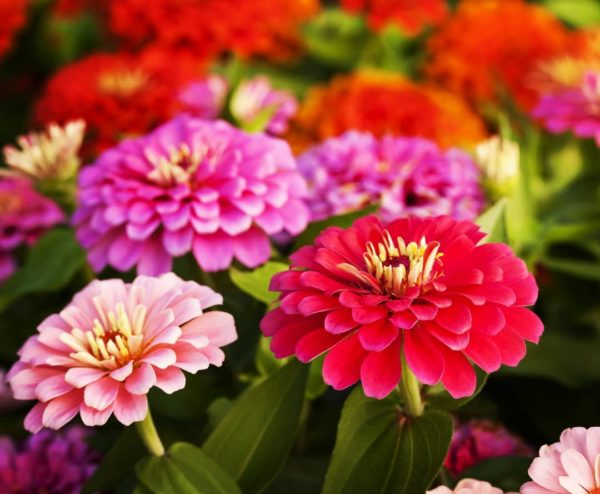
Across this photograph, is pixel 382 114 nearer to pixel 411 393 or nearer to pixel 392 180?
pixel 392 180

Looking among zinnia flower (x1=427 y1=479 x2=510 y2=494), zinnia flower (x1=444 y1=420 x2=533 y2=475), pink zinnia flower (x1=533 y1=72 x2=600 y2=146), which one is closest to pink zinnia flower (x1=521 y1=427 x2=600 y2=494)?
zinnia flower (x1=427 y1=479 x2=510 y2=494)

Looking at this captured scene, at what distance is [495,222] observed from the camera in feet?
1.97

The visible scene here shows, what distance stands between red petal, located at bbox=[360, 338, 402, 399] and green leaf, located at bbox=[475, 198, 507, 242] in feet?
0.61

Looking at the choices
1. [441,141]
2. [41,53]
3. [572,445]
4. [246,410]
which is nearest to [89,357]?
[246,410]

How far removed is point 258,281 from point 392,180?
0.62 ft

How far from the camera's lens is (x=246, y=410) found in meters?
0.53

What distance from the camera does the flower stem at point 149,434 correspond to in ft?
1.59

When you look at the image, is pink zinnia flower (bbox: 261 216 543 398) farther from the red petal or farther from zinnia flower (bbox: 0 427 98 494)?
zinnia flower (bbox: 0 427 98 494)

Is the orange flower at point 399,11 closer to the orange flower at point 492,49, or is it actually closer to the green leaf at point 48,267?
the orange flower at point 492,49

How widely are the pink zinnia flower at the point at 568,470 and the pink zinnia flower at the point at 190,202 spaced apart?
10.1 inches

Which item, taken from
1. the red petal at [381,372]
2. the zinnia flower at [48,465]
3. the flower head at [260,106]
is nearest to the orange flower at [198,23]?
the flower head at [260,106]

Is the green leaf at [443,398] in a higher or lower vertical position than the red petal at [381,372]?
lower

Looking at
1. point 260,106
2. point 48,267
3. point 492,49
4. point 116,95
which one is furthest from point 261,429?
point 492,49

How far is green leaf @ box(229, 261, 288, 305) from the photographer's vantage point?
1.87 feet
